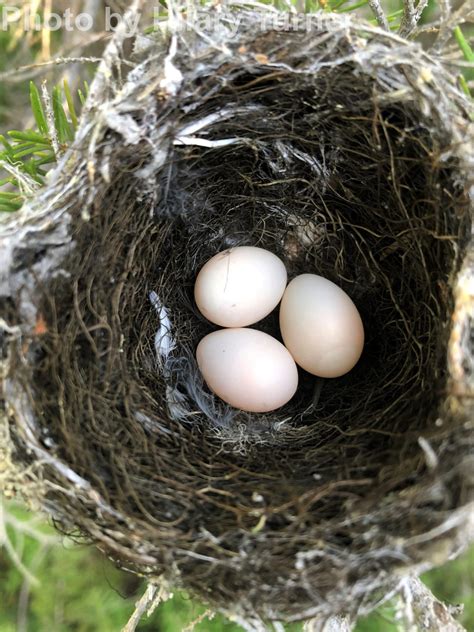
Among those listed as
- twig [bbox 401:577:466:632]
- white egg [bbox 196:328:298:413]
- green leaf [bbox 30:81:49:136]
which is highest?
green leaf [bbox 30:81:49:136]

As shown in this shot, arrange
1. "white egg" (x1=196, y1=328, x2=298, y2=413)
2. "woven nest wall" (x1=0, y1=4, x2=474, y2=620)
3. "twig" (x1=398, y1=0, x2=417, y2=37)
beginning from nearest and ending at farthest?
"woven nest wall" (x1=0, y1=4, x2=474, y2=620)
"twig" (x1=398, y1=0, x2=417, y2=37)
"white egg" (x1=196, y1=328, x2=298, y2=413)

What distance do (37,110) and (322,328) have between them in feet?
2.08

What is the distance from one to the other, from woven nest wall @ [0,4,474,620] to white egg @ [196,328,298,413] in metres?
0.07

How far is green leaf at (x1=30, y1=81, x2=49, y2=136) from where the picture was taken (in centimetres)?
96

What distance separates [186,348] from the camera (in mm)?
1285

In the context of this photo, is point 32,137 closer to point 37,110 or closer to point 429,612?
point 37,110

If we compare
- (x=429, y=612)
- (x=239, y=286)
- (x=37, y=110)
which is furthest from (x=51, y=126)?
(x=429, y=612)

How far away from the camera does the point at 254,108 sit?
1.06 m

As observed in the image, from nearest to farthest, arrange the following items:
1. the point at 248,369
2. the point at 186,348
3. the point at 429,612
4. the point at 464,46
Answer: the point at 464,46, the point at 429,612, the point at 248,369, the point at 186,348

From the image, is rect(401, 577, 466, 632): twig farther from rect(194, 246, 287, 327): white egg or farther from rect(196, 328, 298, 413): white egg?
rect(194, 246, 287, 327): white egg

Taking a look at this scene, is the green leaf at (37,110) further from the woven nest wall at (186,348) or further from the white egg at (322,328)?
the white egg at (322,328)

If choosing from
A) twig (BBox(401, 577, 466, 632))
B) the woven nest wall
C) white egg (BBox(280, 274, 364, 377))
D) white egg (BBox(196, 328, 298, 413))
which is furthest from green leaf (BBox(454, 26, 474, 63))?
twig (BBox(401, 577, 466, 632))

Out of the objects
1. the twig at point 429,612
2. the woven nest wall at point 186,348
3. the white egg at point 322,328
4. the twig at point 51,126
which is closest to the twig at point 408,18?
the woven nest wall at point 186,348

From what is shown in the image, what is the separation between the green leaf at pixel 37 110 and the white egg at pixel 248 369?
50cm
